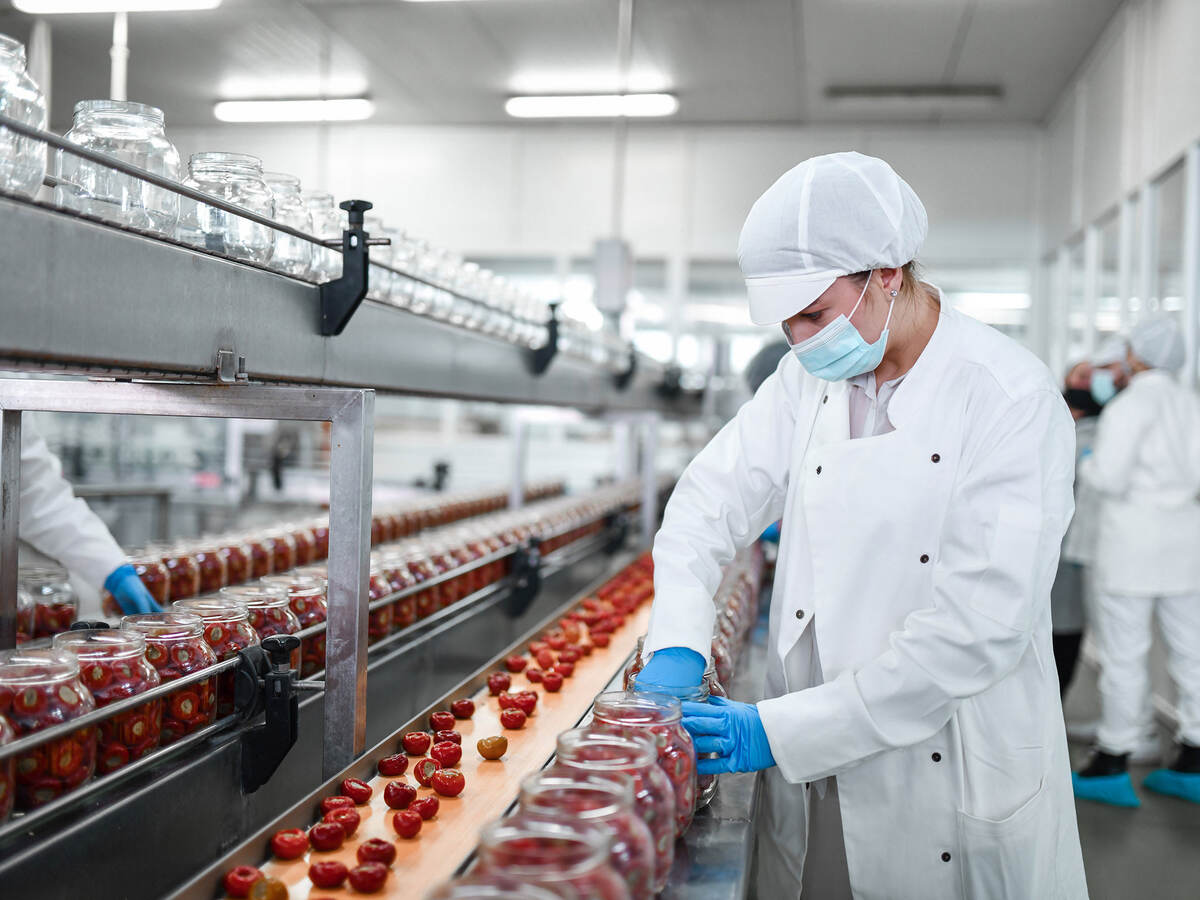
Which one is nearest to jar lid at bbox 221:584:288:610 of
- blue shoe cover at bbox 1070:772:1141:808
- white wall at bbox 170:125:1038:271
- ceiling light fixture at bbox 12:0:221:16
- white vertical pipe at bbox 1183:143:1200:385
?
blue shoe cover at bbox 1070:772:1141:808

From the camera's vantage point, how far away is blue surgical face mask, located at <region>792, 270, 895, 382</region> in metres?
1.59

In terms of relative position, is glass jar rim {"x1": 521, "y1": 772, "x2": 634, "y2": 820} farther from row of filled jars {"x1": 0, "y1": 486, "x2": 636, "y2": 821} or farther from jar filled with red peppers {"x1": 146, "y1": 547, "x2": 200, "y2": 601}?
jar filled with red peppers {"x1": 146, "y1": 547, "x2": 200, "y2": 601}

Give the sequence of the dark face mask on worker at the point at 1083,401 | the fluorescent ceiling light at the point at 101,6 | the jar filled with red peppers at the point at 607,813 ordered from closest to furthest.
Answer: the jar filled with red peppers at the point at 607,813
the dark face mask on worker at the point at 1083,401
the fluorescent ceiling light at the point at 101,6

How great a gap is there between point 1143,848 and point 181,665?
343 centimetres

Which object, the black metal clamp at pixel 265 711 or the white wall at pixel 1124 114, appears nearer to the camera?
the black metal clamp at pixel 265 711

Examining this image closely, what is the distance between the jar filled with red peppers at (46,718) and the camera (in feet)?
4.05

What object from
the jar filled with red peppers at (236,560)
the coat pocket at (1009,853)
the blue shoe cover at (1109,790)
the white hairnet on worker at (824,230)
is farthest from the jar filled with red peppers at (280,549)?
the blue shoe cover at (1109,790)

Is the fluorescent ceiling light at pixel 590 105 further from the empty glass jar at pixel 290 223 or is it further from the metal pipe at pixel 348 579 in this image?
the metal pipe at pixel 348 579

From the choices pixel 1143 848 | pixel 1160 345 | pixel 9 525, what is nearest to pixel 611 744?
pixel 9 525

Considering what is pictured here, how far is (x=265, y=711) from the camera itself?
1.60 metres

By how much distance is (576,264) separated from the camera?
384 inches

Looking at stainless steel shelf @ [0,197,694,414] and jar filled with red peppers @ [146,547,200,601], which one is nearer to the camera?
stainless steel shelf @ [0,197,694,414]

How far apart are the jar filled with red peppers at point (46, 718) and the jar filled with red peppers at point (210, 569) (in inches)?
54.0

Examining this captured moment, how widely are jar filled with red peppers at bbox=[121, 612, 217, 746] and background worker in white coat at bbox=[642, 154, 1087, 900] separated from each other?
704 millimetres
